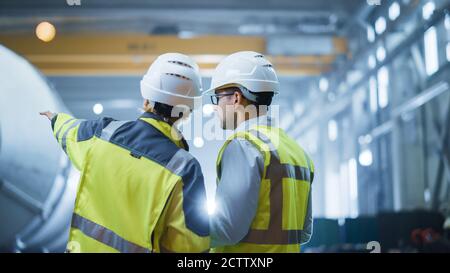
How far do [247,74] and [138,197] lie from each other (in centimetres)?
71

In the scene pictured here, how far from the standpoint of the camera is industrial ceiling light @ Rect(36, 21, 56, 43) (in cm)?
866

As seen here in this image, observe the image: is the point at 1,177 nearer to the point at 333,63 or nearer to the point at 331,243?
the point at 331,243

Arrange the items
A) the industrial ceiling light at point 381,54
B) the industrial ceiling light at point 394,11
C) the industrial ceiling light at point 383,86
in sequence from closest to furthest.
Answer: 1. the industrial ceiling light at point 394,11
2. the industrial ceiling light at point 381,54
3. the industrial ceiling light at point 383,86

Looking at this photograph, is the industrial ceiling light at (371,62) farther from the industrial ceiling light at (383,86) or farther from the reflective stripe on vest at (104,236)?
the reflective stripe on vest at (104,236)

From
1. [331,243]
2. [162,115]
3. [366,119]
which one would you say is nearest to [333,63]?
[366,119]

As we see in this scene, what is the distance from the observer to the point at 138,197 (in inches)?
93.7

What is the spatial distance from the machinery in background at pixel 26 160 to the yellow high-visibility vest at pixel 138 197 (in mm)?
1814

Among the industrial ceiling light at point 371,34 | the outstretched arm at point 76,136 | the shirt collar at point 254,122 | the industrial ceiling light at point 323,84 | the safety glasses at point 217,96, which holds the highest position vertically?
the industrial ceiling light at point 371,34

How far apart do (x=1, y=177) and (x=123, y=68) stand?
5881 mm

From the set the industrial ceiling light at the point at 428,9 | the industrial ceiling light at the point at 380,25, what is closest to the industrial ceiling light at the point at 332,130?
the industrial ceiling light at the point at 380,25

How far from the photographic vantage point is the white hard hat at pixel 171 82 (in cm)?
266

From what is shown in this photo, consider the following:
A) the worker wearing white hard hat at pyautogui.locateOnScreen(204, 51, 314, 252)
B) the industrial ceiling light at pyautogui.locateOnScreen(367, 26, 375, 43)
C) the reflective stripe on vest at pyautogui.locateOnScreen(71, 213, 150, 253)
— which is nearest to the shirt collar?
the worker wearing white hard hat at pyautogui.locateOnScreen(204, 51, 314, 252)

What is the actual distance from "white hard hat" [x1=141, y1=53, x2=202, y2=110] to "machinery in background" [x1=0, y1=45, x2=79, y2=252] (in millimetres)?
1744

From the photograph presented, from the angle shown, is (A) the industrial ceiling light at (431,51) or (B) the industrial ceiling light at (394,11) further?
(B) the industrial ceiling light at (394,11)
